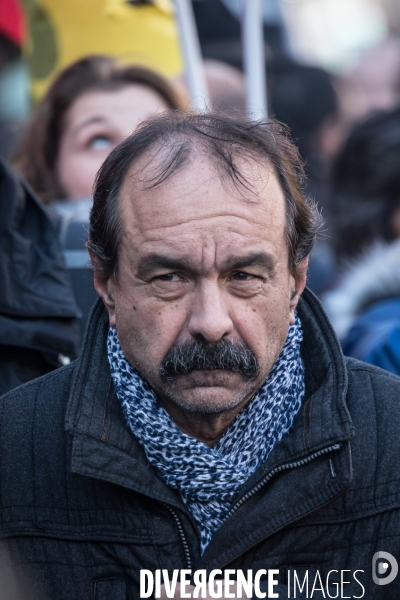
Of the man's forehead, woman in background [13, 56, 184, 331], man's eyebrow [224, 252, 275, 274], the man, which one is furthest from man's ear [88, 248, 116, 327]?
woman in background [13, 56, 184, 331]

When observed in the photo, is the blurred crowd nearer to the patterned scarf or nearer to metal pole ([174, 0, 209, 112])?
metal pole ([174, 0, 209, 112])

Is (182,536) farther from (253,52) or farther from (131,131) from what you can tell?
(253,52)

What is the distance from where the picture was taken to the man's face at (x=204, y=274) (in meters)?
2.32

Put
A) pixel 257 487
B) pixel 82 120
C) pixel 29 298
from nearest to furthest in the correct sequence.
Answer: pixel 257 487 < pixel 29 298 < pixel 82 120

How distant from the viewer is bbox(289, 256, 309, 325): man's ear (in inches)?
100

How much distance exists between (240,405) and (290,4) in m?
4.53

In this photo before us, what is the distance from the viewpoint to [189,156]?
2.40 m

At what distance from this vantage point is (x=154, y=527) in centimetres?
242

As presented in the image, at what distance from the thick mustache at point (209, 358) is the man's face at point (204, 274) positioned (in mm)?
11

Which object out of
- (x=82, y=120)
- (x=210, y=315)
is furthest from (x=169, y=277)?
(x=82, y=120)

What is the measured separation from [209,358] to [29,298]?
2.98 ft

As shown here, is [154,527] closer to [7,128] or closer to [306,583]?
[306,583]

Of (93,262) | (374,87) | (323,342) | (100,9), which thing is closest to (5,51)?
(100,9)

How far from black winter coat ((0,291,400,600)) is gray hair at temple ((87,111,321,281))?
288 mm
